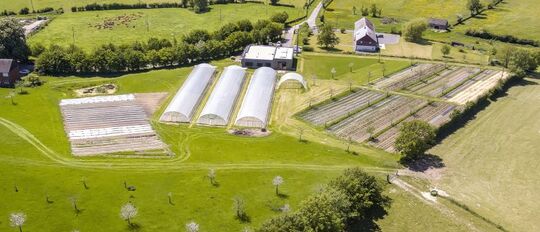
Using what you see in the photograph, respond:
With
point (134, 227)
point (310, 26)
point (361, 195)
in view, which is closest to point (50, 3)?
point (310, 26)

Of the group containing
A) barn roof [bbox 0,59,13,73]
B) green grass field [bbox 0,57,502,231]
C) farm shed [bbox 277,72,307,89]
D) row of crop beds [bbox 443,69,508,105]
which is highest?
barn roof [bbox 0,59,13,73]

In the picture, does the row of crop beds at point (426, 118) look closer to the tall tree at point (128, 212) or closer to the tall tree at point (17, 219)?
the tall tree at point (128, 212)

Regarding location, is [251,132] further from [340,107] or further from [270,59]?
[270,59]

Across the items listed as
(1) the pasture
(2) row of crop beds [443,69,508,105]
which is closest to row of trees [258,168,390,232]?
(1) the pasture

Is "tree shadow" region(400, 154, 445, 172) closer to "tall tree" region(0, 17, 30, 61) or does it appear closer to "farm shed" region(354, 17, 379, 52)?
"farm shed" region(354, 17, 379, 52)

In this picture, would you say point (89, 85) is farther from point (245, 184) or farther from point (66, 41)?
point (245, 184)
